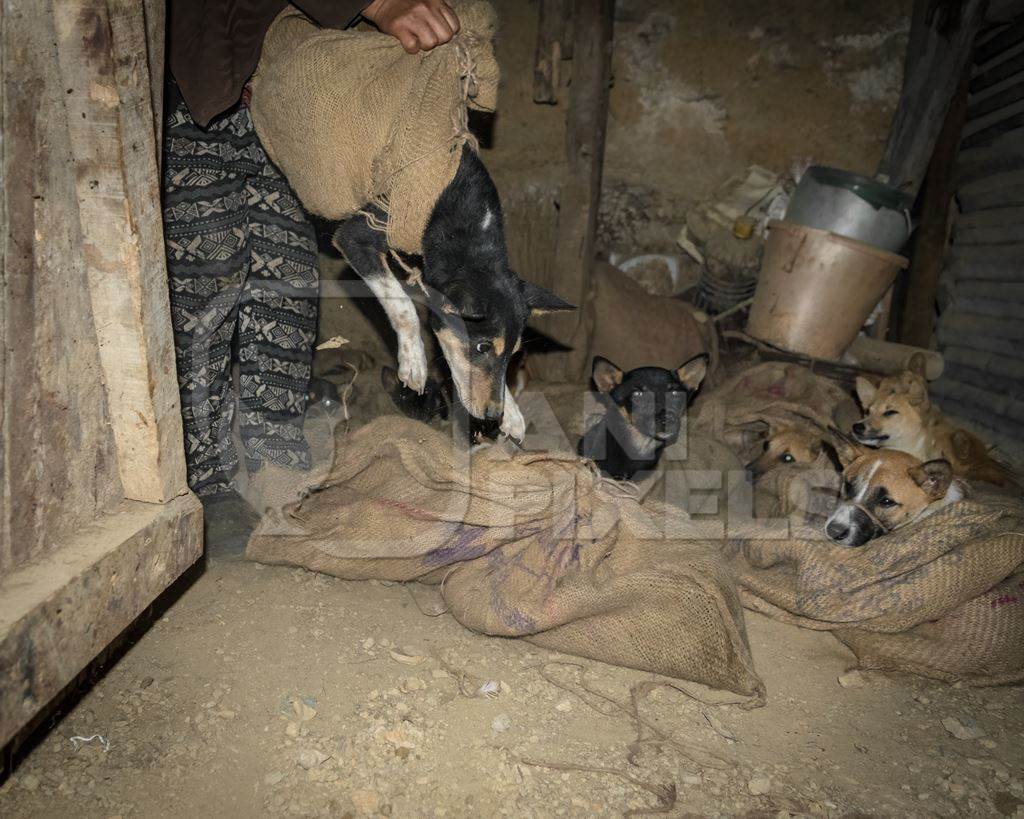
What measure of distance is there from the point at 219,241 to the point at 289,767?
6.75 feet

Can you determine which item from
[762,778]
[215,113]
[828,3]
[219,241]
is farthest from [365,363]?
[828,3]

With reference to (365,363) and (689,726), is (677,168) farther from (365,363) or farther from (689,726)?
(689,726)

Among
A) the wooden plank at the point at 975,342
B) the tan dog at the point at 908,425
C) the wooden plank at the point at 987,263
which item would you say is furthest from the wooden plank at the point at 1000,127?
the tan dog at the point at 908,425

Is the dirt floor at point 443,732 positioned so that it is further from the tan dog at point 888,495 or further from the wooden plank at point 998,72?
the wooden plank at point 998,72

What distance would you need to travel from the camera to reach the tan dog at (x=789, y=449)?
5.03 meters

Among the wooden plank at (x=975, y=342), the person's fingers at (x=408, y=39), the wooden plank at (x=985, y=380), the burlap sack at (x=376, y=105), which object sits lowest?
the wooden plank at (x=985, y=380)

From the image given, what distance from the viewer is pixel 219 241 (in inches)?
115

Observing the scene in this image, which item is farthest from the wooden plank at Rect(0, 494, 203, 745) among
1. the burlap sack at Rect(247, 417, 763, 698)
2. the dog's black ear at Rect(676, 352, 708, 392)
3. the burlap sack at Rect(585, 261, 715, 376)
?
the burlap sack at Rect(585, 261, 715, 376)

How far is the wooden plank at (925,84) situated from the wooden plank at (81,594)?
6517mm

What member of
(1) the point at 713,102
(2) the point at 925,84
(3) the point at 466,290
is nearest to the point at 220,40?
(3) the point at 466,290

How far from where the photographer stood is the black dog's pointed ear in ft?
11.1

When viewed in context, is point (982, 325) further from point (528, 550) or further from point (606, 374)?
point (528, 550)

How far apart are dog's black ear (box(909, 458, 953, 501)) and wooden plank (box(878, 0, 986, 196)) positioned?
3321 mm

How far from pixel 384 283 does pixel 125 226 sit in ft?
5.05
